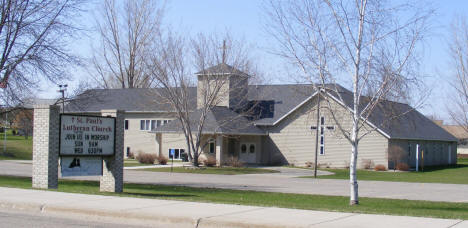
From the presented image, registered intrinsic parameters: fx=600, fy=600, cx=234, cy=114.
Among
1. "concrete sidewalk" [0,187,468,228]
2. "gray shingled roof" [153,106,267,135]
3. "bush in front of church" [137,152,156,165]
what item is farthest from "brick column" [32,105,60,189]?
"bush in front of church" [137,152,156,165]

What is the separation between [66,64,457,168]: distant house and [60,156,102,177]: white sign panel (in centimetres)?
2100

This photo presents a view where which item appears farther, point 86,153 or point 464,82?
point 464,82

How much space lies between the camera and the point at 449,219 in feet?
40.7

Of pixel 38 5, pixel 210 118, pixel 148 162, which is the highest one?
pixel 38 5

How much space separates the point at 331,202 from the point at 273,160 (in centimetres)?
2845

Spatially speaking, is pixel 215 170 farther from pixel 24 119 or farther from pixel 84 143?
pixel 84 143

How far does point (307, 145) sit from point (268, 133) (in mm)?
3550

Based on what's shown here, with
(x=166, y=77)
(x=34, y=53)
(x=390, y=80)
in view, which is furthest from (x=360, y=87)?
(x=166, y=77)

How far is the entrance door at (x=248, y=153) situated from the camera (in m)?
49.0

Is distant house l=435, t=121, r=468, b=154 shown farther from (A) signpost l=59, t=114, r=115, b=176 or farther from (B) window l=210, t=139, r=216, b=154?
(A) signpost l=59, t=114, r=115, b=176

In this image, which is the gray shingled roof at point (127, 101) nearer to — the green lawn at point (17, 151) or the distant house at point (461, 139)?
the green lawn at point (17, 151)

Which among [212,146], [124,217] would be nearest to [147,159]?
[212,146]

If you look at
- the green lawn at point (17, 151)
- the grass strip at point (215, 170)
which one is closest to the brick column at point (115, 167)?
the grass strip at point (215, 170)

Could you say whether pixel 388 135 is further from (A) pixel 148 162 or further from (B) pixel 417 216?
(B) pixel 417 216
